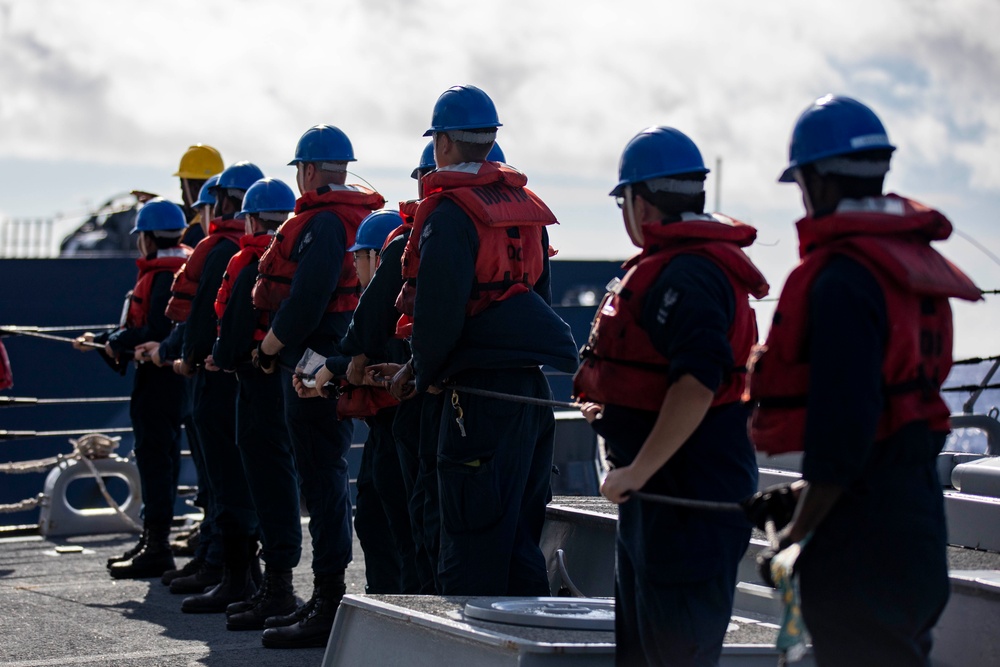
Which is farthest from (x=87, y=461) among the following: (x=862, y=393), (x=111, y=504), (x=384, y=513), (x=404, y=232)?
(x=862, y=393)

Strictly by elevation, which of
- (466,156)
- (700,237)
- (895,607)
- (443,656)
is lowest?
(443,656)

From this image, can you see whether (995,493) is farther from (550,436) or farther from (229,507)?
(229,507)

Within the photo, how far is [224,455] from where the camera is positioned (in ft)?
21.9

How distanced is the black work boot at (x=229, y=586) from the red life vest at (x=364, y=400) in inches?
65.6

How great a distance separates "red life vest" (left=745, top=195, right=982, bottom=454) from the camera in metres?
2.62

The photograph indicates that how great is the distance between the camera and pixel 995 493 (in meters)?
4.67

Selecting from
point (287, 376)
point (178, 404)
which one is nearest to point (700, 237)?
point (287, 376)

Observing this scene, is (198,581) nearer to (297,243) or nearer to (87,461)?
(297,243)

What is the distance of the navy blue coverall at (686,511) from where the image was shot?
9.94 feet

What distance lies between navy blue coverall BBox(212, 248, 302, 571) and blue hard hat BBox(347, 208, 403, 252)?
0.88 metres

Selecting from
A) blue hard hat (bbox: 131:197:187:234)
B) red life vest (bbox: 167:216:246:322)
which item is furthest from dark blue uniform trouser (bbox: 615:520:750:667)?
blue hard hat (bbox: 131:197:187:234)

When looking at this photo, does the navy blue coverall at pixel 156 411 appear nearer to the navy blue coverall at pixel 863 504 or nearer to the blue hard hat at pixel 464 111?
the blue hard hat at pixel 464 111

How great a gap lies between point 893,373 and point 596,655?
3.88 ft

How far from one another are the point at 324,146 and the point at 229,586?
2.22 meters
